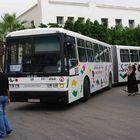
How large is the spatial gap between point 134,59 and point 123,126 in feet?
59.7

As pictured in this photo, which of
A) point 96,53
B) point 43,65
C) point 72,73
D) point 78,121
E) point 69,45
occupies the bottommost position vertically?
point 78,121

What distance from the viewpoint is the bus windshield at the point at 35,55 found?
562 inches

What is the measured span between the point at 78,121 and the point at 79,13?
35430mm

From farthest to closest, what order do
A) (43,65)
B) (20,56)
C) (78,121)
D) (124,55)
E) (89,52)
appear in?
(124,55) → (89,52) → (20,56) → (43,65) → (78,121)

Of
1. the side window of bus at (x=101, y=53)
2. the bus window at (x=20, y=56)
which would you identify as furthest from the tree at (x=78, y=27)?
the bus window at (x=20, y=56)

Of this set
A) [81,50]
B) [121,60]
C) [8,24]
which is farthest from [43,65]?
[8,24]

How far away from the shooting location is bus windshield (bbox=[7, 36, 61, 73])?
1428 centimetres

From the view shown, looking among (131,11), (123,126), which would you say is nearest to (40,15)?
(131,11)

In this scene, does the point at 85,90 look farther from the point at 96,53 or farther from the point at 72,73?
the point at 96,53

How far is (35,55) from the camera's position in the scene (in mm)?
14508

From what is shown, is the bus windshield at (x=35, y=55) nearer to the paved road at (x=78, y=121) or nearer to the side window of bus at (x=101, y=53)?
the paved road at (x=78, y=121)

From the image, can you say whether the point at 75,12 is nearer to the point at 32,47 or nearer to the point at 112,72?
the point at 112,72

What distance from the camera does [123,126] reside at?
10.9m

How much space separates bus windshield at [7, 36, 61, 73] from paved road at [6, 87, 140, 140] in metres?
1.49
